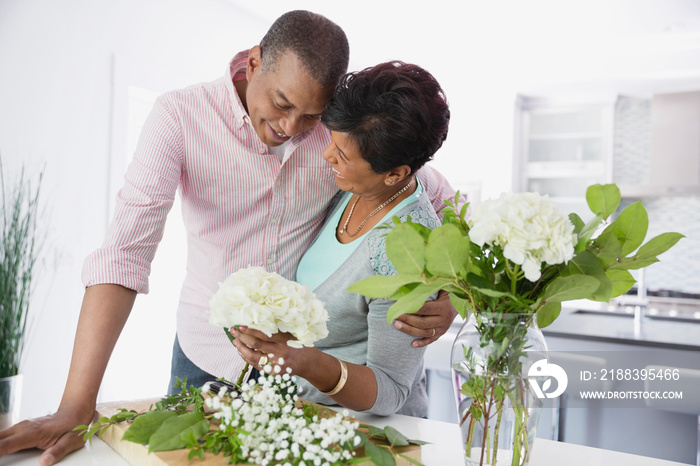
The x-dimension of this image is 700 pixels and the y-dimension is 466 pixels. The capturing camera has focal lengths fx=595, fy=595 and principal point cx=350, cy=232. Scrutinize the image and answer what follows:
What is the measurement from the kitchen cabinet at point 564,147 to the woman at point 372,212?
5247 millimetres

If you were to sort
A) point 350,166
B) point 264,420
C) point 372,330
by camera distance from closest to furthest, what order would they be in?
point 264,420
point 372,330
point 350,166

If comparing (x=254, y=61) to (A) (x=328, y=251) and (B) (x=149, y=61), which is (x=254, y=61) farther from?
(B) (x=149, y=61)

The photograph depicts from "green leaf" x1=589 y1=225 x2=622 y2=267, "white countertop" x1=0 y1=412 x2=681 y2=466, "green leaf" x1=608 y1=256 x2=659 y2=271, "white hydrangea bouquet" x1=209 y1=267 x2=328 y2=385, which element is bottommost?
"white countertop" x1=0 y1=412 x2=681 y2=466

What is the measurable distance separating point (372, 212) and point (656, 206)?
222 inches

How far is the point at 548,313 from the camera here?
0.86m

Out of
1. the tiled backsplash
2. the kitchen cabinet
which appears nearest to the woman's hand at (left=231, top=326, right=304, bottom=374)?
the kitchen cabinet

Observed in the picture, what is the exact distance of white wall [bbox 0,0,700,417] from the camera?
120 inches

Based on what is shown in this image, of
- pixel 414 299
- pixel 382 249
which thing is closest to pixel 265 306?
pixel 414 299

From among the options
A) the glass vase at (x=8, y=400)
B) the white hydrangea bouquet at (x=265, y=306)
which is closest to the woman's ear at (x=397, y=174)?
the white hydrangea bouquet at (x=265, y=306)

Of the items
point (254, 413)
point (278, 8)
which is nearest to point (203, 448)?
point (254, 413)

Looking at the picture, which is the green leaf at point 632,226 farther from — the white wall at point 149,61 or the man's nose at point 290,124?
the white wall at point 149,61

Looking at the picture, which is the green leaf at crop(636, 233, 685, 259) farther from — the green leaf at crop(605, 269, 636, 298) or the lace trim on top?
the lace trim on top

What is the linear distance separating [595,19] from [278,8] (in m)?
2.48

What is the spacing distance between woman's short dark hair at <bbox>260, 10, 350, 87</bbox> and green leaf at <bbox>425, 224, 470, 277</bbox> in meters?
0.72
